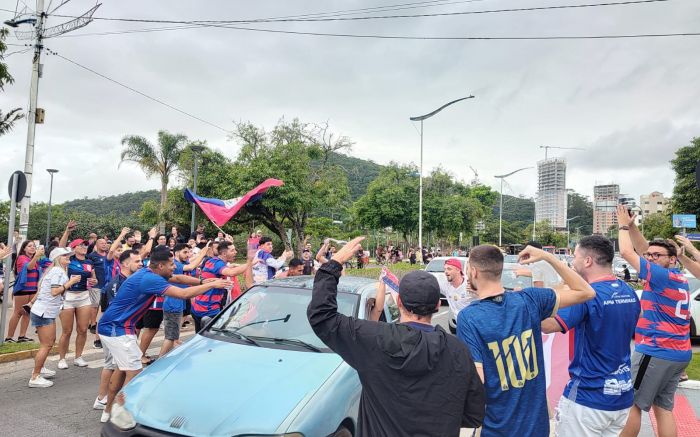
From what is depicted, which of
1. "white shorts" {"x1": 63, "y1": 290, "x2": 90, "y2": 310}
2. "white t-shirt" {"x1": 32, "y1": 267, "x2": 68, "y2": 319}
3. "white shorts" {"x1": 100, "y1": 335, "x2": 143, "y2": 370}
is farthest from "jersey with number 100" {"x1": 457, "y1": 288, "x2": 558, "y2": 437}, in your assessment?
"white shorts" {"x1": 63, "y1": 290, "x2": 90, "y2": 310}

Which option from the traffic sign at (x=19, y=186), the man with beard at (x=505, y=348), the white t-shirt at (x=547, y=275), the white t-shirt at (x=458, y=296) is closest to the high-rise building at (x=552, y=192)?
the white t-shirt at (x=458, y=296)

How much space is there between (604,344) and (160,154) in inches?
1601

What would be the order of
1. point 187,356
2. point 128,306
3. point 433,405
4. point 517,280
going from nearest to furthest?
1. point 433,405
2. point 187,356
3. point 128,306
4. point 517,280

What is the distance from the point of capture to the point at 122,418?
3.28 metres

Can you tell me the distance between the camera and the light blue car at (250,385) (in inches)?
121

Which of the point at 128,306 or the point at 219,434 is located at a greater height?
the point at 128,306

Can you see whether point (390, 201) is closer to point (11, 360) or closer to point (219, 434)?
point (11, 360)

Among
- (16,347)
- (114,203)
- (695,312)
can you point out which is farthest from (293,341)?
(114,203)

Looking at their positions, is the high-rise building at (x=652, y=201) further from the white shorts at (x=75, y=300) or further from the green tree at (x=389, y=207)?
the white shorts at (x=75, y=300)

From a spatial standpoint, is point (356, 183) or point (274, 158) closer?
point (274, 158)

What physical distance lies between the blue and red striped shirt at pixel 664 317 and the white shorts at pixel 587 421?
1.31 metres

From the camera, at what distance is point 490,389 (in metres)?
2.45

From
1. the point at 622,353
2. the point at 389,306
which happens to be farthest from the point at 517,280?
the point at 622,353

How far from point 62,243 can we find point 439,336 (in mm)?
8101
